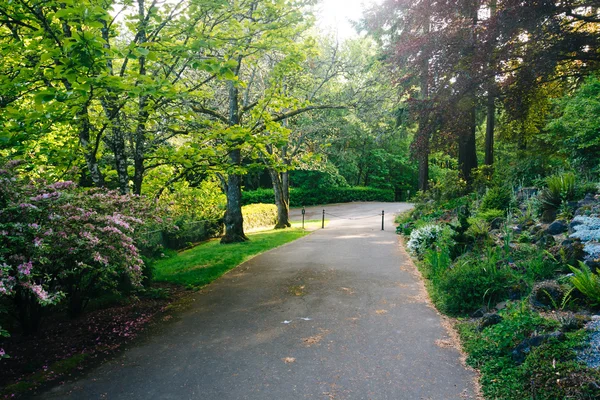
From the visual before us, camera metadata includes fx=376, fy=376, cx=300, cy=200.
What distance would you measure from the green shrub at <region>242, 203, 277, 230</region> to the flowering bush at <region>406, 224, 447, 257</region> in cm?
982

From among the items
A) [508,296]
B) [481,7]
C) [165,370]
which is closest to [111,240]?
[165,370]

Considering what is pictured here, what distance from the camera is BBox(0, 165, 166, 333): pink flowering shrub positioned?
411cm

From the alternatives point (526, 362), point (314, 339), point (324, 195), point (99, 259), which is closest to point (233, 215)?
point (314, 339)

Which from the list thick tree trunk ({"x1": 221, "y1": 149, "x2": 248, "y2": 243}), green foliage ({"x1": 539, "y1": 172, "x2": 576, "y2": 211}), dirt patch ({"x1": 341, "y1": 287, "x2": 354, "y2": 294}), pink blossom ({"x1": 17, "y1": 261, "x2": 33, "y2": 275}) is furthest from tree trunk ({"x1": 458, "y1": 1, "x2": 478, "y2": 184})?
pink blossom ({"x1": 17, "y1": 261, "x2": 33, "y2": 275})

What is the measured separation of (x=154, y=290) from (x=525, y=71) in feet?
38.6

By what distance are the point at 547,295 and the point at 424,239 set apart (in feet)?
19.1

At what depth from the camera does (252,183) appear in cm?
4028

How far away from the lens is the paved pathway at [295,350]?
4203mm

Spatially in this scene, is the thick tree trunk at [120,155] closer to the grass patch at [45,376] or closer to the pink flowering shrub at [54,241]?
the pink flowering shrub at [54,241]

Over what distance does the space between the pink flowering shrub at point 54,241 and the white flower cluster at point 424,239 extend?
747 centimetres

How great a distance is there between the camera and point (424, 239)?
10.9m

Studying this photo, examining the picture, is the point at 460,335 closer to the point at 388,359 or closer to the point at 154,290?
the point at 388,359

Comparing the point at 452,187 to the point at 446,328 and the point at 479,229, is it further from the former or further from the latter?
the point at 446,328

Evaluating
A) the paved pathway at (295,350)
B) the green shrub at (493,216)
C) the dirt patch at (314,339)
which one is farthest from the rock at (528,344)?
the green shrub at (493,216)
